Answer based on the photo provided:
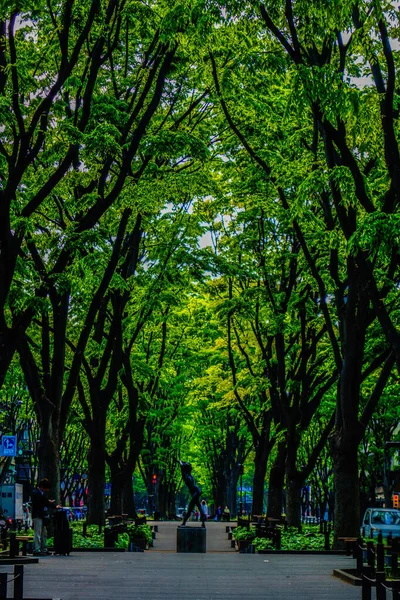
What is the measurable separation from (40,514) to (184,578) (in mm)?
5773

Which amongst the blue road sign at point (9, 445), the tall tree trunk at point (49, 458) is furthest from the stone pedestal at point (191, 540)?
the blue road sign at point (9, 445)

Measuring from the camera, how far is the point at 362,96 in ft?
44.9

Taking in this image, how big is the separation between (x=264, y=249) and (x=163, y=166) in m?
7.28

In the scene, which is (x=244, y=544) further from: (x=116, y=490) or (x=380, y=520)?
(x=116, y=490)

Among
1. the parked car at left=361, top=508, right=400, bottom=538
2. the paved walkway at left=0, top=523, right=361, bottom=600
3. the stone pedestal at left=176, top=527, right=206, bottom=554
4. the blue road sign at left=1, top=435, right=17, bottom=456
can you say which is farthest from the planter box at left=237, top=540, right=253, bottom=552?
the blue road sign at left=1, top=435, right=17, bottom=456

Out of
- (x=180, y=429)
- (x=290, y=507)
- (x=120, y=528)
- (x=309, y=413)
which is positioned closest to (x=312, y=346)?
(x=309, y=413)

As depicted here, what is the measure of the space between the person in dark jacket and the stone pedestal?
6.89 m

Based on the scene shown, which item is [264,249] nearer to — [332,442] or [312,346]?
[312,346]

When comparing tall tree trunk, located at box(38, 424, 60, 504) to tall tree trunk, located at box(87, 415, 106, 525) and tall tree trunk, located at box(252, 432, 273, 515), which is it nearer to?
tall tree trunk, located at box(87, 415, 106, 525)

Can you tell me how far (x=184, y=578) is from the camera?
56.9 ft

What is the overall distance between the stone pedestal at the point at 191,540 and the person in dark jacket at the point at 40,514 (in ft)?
22.6

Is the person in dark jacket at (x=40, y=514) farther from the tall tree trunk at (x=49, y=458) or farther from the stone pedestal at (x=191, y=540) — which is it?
the stone pedestal at (x=191, y=540)

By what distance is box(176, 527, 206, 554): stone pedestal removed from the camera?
28.8 m

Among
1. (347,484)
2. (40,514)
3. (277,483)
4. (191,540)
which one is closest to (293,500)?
(277,483)
